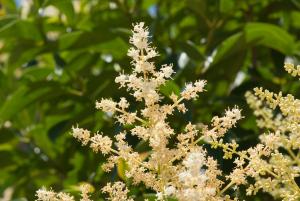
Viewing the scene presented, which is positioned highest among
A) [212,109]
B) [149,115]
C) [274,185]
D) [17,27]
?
[17,27]

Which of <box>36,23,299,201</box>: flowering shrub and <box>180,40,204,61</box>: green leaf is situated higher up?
<box>180,40,204,61</box>: green leaf

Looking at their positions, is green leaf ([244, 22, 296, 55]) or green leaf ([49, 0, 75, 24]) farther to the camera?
green leaf ([49, 0, 75, 24])

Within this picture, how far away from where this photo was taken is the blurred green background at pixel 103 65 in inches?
83.0

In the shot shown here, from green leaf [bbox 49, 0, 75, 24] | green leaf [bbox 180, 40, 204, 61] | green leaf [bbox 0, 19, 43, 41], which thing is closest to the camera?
green leaf [bbox 180, 40, 204, 61]

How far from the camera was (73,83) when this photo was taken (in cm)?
237

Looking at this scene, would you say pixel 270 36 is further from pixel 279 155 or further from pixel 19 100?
pixel 279 155

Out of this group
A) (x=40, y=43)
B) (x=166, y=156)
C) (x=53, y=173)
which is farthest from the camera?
(x=53, y=173)

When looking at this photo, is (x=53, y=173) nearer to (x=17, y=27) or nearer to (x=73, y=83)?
(x=73, y=83)

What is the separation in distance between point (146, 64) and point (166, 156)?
157 mm

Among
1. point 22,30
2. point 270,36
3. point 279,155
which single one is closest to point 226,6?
point 270,36

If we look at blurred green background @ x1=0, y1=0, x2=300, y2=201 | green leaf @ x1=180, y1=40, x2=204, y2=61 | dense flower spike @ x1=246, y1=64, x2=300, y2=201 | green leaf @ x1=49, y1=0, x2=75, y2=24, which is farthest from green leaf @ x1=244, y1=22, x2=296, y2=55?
dense flower spike @ x1=246, y1=64, x2=300, y2=201

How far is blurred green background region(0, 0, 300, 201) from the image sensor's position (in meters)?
2.11

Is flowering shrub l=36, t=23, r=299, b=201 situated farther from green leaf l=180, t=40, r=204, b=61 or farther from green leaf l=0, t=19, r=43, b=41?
green leaf l=0, t=19, r=43, b=41

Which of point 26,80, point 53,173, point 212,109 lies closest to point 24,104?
point 26,80
